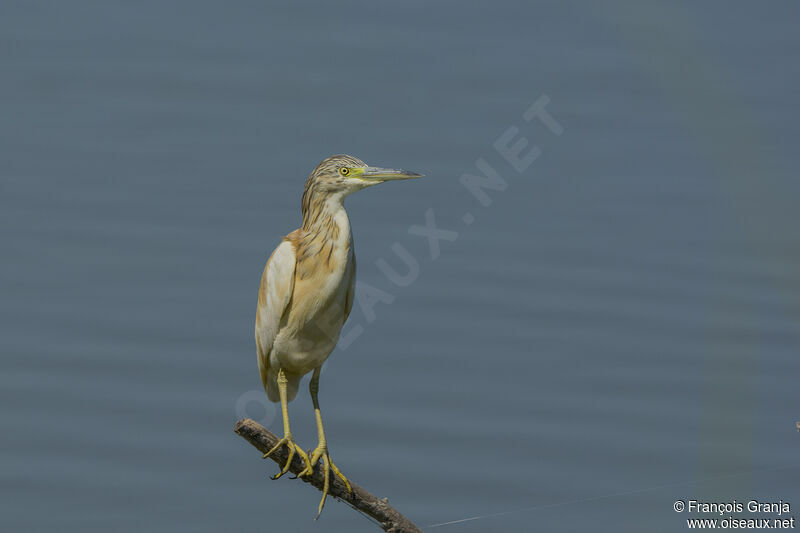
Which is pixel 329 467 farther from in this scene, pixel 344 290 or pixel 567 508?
pixel 567 508

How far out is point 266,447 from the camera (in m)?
3.94

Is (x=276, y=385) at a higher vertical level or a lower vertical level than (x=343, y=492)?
higher

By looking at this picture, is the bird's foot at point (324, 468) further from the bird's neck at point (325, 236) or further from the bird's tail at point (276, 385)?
the bird's neck at point (325, 236)

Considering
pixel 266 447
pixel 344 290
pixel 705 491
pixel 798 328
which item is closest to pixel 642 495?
pixel 705 491

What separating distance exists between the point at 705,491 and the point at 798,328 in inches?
64.9

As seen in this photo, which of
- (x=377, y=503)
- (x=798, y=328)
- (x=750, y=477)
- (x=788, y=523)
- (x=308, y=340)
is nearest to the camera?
(x=377, y=503)

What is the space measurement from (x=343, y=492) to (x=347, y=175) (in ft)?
4.10

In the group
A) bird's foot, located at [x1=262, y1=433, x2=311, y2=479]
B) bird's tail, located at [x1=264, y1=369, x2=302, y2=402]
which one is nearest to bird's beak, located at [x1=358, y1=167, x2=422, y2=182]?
bird's tail, located at [x1=264, y1=369, x2=302, y2=402]

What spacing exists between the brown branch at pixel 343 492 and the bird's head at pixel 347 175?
106 cm

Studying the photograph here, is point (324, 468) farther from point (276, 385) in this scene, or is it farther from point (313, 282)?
point (313, 282)

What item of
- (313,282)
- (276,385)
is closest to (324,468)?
(276,385)

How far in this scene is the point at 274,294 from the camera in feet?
14.9

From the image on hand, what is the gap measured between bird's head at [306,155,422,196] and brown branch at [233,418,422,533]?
1.06m

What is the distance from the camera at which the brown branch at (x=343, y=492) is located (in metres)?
3.79
